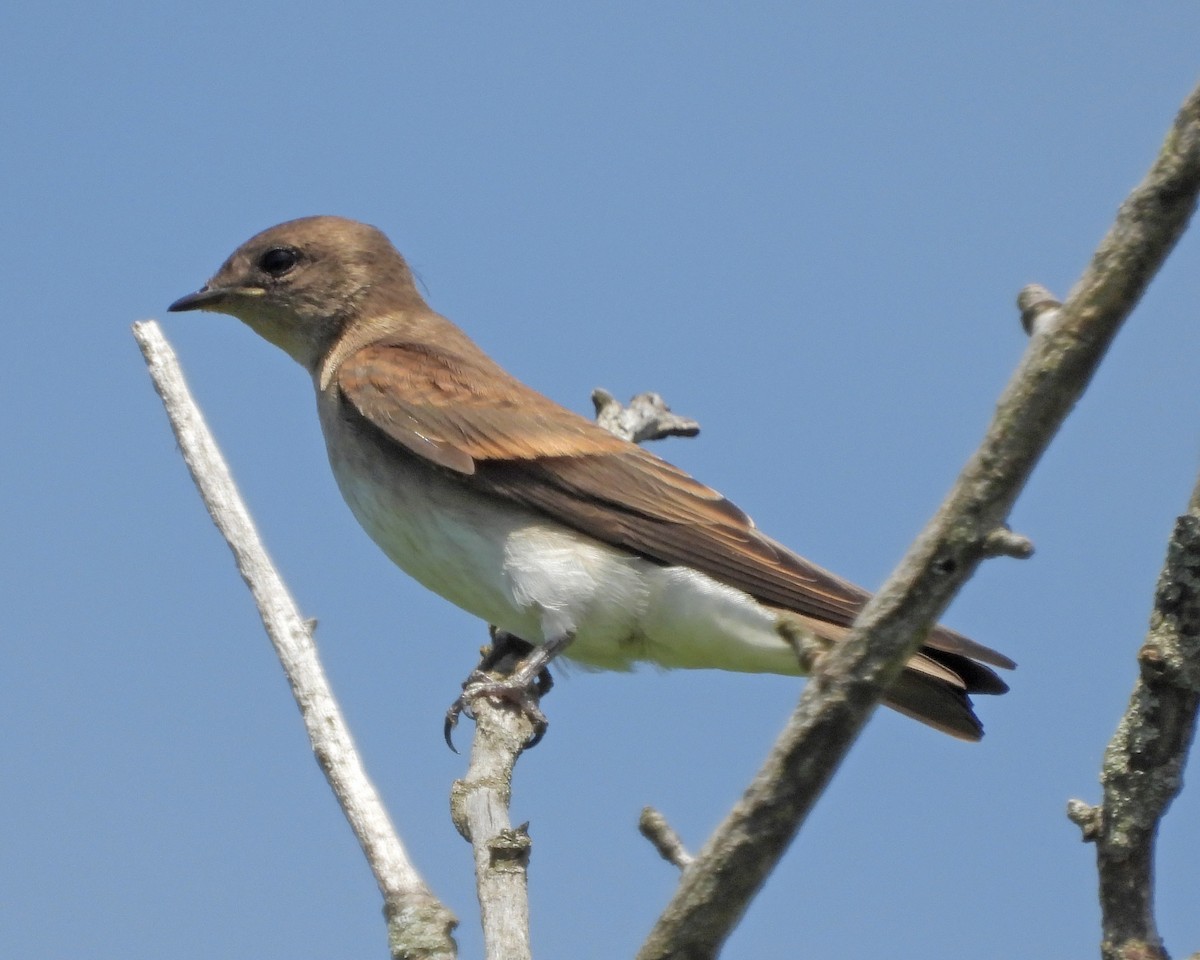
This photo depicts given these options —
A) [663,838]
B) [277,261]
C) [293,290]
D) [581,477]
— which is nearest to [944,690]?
[581,477]

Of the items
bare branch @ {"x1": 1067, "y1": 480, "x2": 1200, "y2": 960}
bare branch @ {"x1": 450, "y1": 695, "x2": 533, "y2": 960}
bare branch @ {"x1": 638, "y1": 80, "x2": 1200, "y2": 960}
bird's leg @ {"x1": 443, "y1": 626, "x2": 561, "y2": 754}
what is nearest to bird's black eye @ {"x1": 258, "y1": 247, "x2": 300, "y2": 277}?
bird's leg @ {"x1": 443, "y1": 626, "x2": 561, "y2": 754}

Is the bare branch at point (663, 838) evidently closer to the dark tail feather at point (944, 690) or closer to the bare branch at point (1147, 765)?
the bare branch at point (1147, 765)

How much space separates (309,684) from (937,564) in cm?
275

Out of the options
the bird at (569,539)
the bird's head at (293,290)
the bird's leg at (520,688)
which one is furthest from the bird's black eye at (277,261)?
the bird's leg at (520,688)

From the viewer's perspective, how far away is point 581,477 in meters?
7.35

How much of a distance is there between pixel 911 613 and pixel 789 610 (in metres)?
3.57

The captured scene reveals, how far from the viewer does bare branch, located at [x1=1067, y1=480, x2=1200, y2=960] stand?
3.63 meters

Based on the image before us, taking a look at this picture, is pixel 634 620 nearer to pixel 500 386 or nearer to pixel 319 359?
pixel 500 386

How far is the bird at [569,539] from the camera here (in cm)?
693

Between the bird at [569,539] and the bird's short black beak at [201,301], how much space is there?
0.99m

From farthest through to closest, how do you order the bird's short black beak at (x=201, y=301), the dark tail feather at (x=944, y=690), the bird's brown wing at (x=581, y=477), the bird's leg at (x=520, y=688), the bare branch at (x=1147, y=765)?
1. the bird's short black beak at (x=201, y=301)
2. the bird's brown wing at (x=581, y=477)
3. the bird's leg at (x=520, y=688)
4. the dark tail feather at (x=944, y=690)
5. the bare branch at (x=1147, y=765)

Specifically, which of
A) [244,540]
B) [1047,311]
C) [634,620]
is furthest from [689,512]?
[1047,311]

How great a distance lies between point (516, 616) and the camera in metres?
7.04

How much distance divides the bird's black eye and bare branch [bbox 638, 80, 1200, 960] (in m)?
5.74
